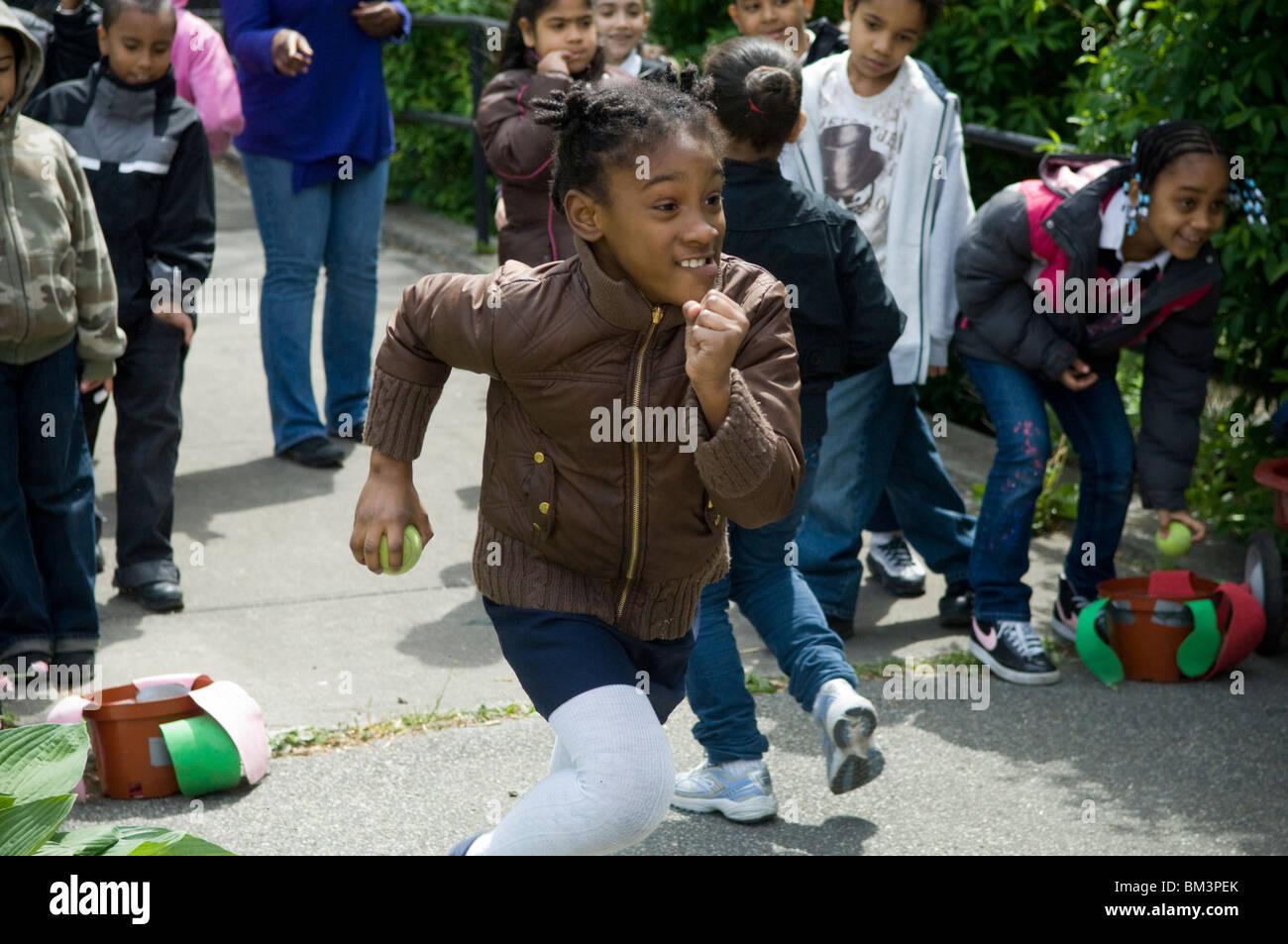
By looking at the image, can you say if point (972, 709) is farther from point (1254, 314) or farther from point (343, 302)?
point (343, 302)

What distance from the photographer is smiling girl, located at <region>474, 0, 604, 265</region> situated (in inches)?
190

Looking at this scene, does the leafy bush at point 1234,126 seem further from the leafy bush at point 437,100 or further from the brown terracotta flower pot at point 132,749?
the leafy bush at point 437,100

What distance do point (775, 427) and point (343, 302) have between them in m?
4.02

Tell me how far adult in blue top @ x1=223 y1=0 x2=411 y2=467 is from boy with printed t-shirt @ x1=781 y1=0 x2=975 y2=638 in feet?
7.03

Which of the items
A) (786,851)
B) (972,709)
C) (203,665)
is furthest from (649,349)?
(203,665)

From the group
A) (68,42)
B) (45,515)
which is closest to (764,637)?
→ (45,515)

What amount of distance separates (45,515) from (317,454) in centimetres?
192

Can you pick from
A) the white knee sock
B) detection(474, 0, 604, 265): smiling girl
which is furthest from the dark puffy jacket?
the white knee sock

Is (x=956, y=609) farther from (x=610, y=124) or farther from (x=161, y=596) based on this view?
(x=610, y=124)

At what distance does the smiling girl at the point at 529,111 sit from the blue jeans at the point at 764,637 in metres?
1.42

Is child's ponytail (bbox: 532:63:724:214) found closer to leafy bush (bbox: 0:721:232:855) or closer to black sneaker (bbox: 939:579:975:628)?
leafy bush (bbox: 0:721:232:855)

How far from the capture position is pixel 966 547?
5012 mm

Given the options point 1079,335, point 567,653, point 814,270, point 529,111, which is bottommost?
point 567,653

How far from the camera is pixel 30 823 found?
1886mm
